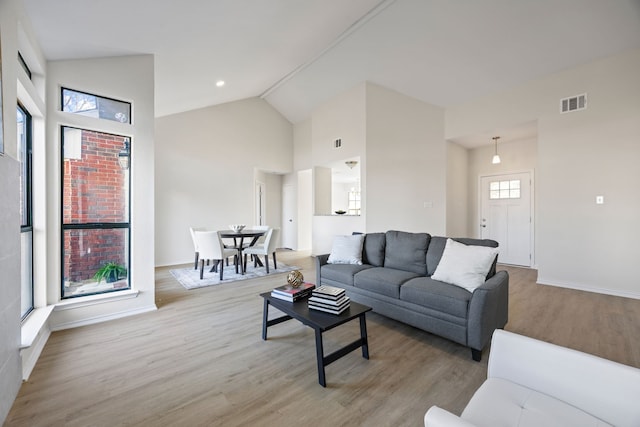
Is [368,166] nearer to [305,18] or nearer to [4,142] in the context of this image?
[305,18]

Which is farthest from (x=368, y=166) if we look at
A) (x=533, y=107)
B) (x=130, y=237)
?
(x=130, y=237)

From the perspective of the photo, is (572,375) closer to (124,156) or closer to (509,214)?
(124,156)

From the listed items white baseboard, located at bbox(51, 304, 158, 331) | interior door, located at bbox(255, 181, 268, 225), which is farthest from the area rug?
interior door, located at bbox(255, 181, 268, 225)

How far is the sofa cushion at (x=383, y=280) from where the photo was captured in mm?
2709

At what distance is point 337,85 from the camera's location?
582 cm

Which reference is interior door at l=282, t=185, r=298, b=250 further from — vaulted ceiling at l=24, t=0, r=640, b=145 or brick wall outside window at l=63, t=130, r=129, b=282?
brick wall outside window at l=63, t=130, r=129, b=282

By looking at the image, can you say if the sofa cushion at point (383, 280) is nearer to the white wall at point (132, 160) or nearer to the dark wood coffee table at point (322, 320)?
the dark wood coffee table at point (322, 320)

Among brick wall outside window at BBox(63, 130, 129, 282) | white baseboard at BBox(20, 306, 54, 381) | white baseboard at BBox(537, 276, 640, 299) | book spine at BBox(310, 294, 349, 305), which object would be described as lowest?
white baseboard at BBox(537, 276, 640, 299)

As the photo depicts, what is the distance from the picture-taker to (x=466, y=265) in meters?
2.48

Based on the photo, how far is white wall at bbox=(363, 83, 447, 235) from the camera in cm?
560

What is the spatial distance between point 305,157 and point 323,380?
6.34 metres

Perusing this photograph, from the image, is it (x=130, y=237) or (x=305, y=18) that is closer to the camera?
(x=130, y=237)

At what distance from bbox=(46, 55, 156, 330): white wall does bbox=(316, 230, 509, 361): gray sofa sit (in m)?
2.15

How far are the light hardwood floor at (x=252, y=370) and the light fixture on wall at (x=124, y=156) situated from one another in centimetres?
175
